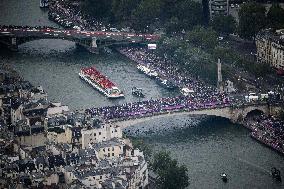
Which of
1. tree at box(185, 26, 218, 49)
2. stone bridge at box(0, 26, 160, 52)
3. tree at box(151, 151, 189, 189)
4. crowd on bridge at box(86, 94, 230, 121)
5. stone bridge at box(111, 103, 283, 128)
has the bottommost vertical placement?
tree at box(151, 151, 189, 189)

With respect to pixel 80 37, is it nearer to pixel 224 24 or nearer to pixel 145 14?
pixel 145 14

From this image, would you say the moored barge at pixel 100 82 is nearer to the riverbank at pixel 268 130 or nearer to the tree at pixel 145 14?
the riverbank at pixel 268 130

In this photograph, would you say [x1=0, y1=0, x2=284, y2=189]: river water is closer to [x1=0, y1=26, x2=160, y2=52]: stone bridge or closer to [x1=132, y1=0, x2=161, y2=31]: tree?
[x1=0, y1=26, x2=160, y2=52]: stone bridge

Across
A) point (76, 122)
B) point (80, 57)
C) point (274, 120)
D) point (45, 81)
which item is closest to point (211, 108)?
point (274, 120)

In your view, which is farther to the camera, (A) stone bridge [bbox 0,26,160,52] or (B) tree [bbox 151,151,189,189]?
(A) stone bridge [bbox 0,26,160,52]

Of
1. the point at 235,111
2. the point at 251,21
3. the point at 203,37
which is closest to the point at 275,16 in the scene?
the point at 251,21

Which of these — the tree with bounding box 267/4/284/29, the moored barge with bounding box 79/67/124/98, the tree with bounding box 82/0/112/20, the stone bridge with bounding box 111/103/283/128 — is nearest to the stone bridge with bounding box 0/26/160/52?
the moored barge with bounding box 79/67/124/98

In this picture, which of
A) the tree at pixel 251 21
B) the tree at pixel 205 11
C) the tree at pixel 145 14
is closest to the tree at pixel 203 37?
the tree at pixel 251 21
